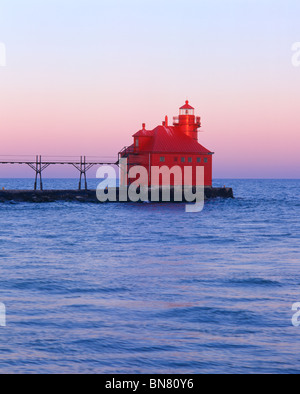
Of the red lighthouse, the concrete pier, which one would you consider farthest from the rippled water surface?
the concrete pier

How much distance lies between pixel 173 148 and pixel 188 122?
494 centimetres

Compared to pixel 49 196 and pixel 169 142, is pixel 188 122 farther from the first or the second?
pixel 49 196

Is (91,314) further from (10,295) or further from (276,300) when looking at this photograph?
(276,300)

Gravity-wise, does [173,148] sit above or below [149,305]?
above

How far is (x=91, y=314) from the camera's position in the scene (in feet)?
40.7

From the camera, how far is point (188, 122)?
2292 inches

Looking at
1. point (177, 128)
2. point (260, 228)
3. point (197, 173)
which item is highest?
point (177, 128)

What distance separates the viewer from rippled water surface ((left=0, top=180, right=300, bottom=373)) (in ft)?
31.5

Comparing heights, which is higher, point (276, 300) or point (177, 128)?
point (177, 128)

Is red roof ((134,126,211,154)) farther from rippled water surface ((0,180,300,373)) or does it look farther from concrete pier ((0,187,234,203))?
rippled water surface ((0,180,300,373))

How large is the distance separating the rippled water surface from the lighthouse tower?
30124 mm

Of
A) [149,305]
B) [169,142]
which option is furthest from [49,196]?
[149,305]
